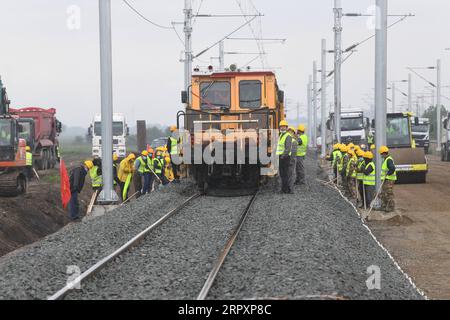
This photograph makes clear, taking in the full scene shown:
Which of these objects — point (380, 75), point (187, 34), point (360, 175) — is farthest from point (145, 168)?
point (187, 34)

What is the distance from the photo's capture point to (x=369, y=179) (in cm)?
1888

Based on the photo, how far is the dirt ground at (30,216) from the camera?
65.0 feet

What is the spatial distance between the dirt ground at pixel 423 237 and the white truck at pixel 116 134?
75.3 ft

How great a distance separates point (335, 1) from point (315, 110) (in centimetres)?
2648

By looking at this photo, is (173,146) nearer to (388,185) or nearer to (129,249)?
(388,185)

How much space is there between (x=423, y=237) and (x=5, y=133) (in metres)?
15.4

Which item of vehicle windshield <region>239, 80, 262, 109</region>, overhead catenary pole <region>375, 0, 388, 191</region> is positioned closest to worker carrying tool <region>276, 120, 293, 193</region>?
vehicle windshield <region>239, 80, 262, 109</region>

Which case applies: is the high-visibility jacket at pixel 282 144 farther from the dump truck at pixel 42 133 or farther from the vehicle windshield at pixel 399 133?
the dump truck at pixel 42 133

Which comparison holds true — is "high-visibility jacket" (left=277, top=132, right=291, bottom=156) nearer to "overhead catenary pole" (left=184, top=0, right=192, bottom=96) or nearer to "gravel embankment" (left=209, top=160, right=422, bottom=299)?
"gravel embankment" (left=209, top=160, right=422, bottom=299)

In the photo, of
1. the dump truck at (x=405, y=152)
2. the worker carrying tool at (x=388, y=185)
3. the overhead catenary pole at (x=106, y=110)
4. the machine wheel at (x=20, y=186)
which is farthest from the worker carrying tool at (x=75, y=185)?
the dump truck at (x=405, y=152)

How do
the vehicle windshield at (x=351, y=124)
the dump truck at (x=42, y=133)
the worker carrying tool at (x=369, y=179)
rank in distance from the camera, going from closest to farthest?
1. the worker carrying tool at (x=369, y=179)
2. the dump truck at (x=42, y=133)
3. the vehicle windshield at (x=351, y=124)

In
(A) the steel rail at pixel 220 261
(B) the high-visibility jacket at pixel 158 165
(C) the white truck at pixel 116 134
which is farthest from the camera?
(C) the white truck at pixel 116 134

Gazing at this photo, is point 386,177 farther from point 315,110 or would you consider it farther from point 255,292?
point 315,110
